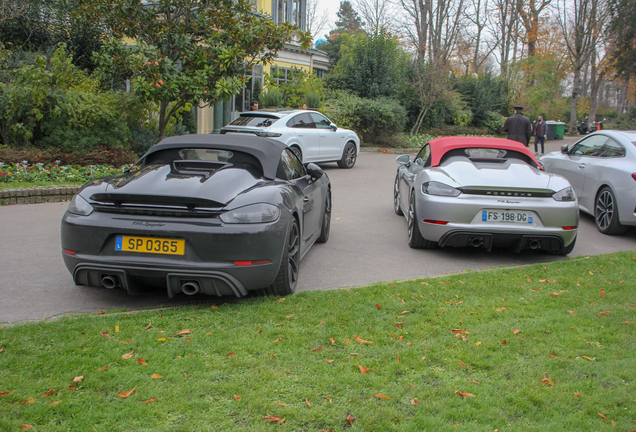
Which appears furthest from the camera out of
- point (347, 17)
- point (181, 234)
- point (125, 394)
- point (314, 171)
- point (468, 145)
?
point (347, 17)

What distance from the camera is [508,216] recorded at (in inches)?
249

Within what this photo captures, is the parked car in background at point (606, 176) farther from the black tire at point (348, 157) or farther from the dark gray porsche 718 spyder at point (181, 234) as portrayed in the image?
the black tire at point (348, 157)

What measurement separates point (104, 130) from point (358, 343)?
36.2 feet

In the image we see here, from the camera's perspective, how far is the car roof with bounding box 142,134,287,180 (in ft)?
17.4

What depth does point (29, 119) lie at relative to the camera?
1228cm

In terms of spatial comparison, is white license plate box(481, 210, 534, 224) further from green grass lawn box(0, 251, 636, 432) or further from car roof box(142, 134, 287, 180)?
car roof box(142, 134, 287, 180)

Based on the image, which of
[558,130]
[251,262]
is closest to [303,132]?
[251,262]

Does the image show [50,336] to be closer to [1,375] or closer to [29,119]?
[1,375]

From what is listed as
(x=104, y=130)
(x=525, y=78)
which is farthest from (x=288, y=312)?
(x=525, y=78)

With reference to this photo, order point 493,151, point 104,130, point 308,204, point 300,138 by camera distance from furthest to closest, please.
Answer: point 300,138 → point 104,130 → point 493,151 → point 308,204

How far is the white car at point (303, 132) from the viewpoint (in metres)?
14.0

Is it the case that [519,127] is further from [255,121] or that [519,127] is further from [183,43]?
[183,43]

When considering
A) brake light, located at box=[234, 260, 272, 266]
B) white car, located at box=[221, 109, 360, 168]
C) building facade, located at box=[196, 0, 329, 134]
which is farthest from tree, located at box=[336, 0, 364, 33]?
brake light, located at box=[234, 260, 272, 266]

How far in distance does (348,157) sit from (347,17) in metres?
74.9
